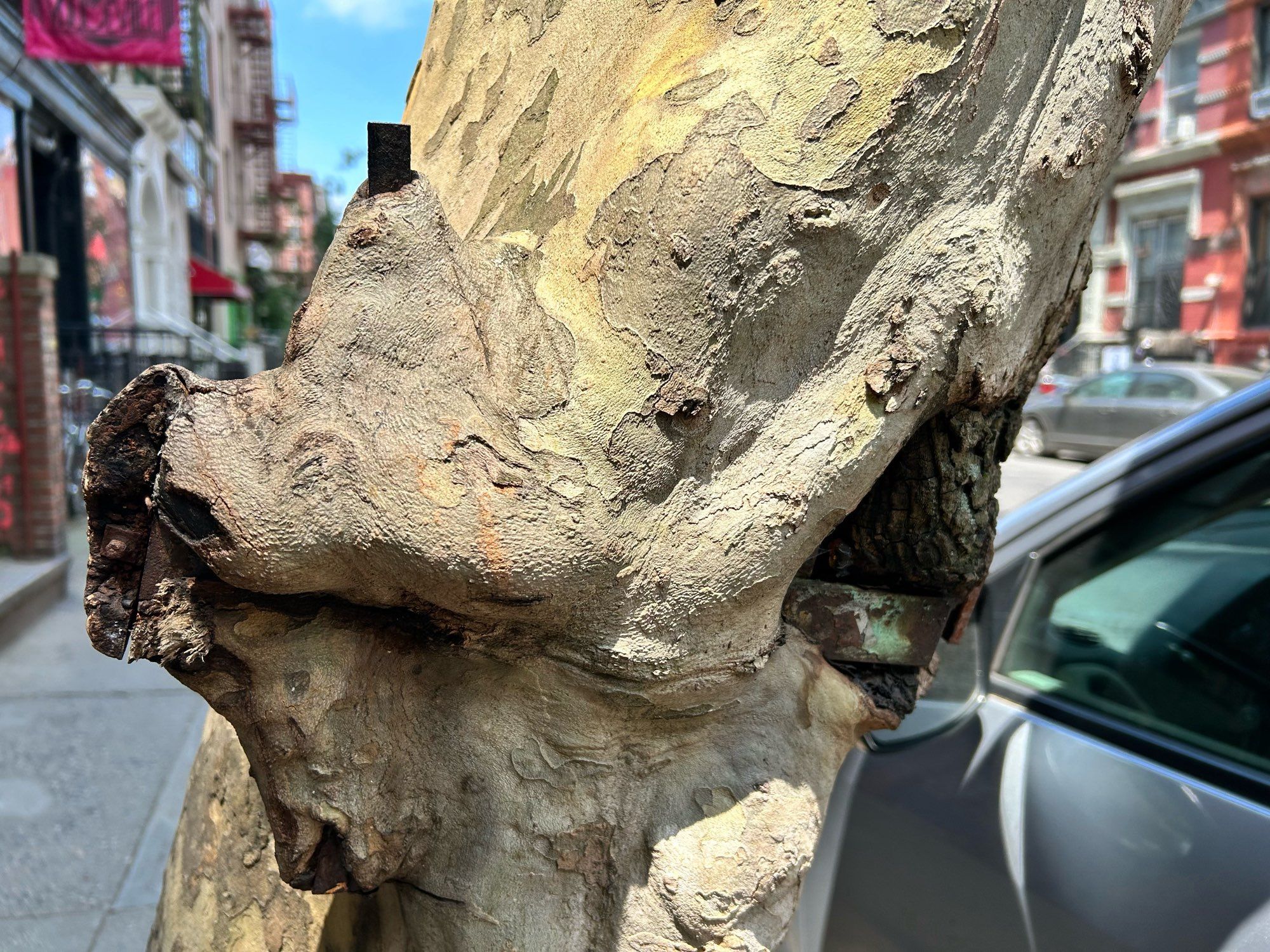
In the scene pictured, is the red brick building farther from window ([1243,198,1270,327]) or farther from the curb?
the curb

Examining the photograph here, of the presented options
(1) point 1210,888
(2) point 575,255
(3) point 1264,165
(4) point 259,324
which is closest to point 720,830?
(2) point 575,255

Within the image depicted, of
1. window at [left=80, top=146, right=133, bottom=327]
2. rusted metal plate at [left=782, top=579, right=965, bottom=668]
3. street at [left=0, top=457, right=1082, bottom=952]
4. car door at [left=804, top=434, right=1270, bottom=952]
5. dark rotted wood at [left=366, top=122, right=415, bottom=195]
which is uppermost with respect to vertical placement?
window at [left=80, top=146, right=133, bottom=327]

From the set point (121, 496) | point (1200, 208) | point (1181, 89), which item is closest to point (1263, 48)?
point (1181, 89)

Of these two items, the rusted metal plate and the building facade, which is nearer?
the rusted metal plate

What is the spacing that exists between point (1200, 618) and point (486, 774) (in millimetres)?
1642

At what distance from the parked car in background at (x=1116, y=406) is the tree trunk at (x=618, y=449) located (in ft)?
43.9

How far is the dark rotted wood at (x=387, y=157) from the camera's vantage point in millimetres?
950

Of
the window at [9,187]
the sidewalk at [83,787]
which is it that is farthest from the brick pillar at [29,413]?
the window at [9,187]

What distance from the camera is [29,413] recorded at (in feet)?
20.9

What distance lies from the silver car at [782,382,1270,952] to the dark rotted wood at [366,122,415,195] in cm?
150

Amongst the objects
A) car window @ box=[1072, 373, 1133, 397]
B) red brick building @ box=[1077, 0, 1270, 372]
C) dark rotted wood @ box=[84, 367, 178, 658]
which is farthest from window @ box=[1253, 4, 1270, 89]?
dark rotted wood @ box=[84, 367, 178, 658]

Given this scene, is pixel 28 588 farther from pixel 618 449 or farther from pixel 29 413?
pixel 618 449

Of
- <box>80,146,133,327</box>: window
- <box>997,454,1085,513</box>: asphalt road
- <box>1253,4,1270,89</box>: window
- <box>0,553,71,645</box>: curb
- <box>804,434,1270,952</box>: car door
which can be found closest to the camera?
<box>804,434,1270,952</box>: car door

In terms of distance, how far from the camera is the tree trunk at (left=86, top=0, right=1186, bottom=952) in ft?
2.93
